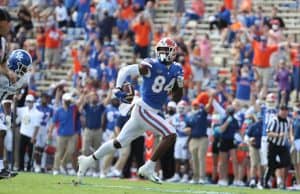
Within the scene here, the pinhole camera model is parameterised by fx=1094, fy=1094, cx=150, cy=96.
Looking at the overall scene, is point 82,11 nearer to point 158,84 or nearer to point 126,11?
point 126,11

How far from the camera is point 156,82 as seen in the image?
15.5 metres

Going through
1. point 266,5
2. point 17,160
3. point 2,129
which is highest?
point 266,5

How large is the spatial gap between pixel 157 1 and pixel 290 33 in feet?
17.1

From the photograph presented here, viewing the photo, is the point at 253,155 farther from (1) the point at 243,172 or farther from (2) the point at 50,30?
(2) the point at 50,30

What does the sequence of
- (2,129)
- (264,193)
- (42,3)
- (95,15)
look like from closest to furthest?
(2,129), (264,193), (95,15), (42,3)

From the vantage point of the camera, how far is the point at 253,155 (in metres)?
21.6

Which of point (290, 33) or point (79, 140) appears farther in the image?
point (290, 33)

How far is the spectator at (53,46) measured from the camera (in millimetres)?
29594

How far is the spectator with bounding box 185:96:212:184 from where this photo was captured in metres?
22.1

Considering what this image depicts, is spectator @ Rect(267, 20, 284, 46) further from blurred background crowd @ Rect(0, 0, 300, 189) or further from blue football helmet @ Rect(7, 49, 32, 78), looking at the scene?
blue football helmet @ Rect(7, 49, 32, 78)

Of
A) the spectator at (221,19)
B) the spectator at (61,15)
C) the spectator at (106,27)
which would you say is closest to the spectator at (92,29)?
the spectator at (106,27)

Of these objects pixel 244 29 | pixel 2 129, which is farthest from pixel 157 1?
pixel 2 129

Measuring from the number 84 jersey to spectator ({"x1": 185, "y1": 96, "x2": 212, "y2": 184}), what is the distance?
6609 millimetres

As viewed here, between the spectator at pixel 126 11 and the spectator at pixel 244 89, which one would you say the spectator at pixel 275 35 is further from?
the spectator at pixel 126 11
